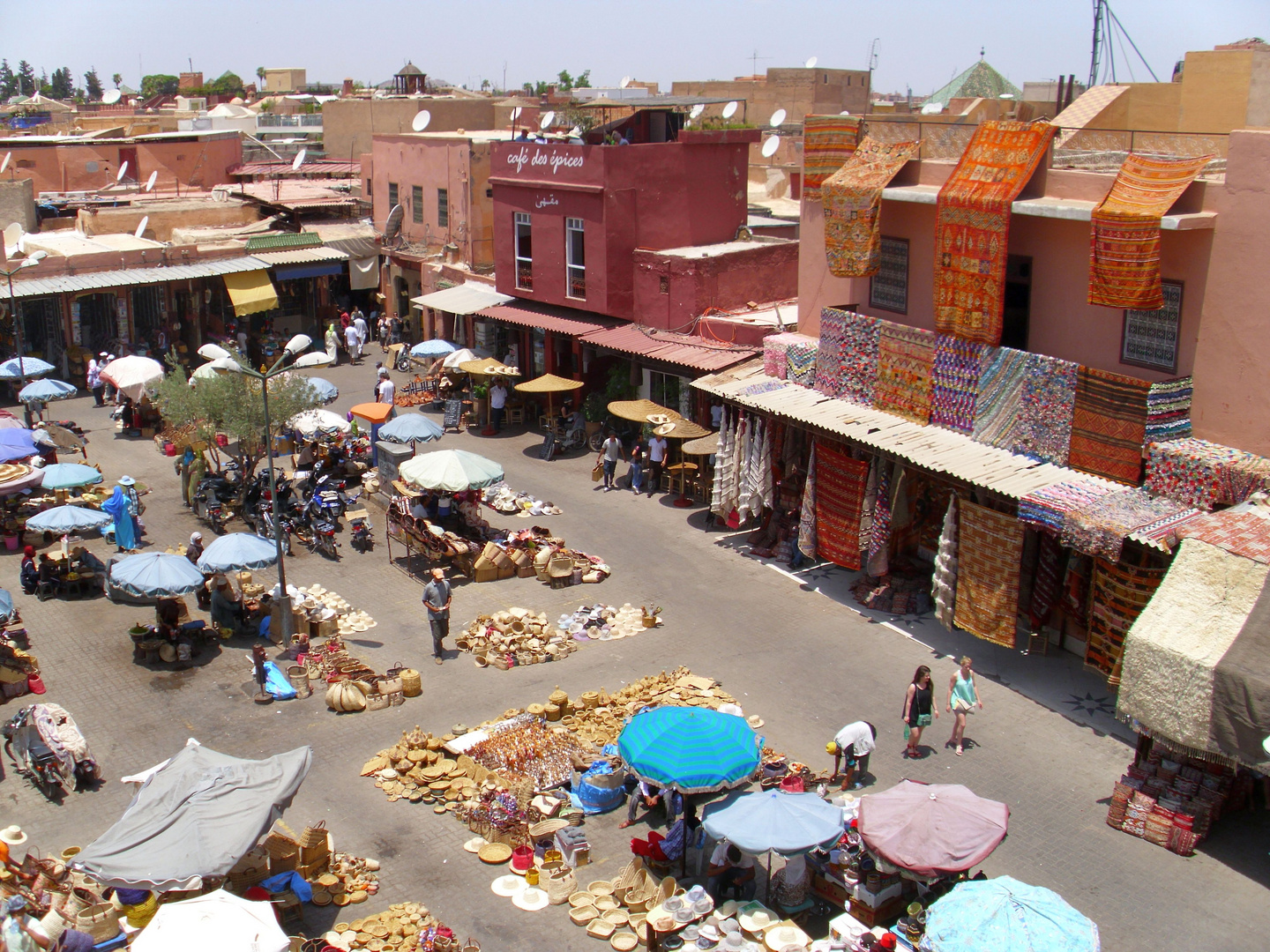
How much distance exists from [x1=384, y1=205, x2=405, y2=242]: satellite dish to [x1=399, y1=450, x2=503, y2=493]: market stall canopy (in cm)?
1942

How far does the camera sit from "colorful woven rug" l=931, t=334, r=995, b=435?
60.0 feet

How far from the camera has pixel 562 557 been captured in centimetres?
2145

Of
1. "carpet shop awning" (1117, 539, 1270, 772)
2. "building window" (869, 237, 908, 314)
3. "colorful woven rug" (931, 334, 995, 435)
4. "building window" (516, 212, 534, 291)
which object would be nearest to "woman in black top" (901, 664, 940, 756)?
"carpet shop awning" (1117, 539, 1270, 772)

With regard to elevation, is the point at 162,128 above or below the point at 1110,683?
above

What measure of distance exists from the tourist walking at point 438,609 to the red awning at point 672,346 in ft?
27.5

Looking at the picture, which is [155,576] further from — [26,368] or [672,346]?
[26,368]

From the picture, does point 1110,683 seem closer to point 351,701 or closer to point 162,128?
point 351,701

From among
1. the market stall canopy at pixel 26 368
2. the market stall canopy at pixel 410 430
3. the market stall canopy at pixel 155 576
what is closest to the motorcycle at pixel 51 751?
the market stall canopy at pixel 155 576

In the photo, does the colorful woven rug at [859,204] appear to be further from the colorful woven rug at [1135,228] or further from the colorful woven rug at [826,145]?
the colorful woven rug at [1135,228]

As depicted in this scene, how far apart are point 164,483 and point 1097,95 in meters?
21.7

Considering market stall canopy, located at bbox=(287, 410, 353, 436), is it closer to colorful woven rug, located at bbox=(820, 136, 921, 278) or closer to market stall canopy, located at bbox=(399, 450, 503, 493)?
market stall canopy, located at bbox=(399, 450, 503, 493)

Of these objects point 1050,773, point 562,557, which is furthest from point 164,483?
point 1050,773

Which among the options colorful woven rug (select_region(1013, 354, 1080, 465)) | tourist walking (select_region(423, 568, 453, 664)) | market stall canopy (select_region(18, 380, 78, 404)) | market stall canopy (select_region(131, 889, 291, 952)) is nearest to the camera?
market stall canopy (select_region(131, 889, 291, 952))

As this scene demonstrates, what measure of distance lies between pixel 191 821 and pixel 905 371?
1315 centimetres
